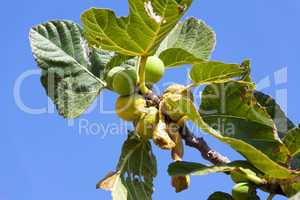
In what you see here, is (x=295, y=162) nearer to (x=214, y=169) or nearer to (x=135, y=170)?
(x=214, y=169)

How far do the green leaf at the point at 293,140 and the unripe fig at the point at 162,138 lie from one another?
1.06 feet

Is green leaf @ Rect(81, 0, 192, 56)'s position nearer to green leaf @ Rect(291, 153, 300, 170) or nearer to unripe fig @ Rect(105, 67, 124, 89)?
unripe fig @ Rect(105, 67, 124, 89)

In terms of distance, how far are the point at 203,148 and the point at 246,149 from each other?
0.51ft

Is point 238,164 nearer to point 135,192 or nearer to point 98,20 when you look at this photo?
point 135,192

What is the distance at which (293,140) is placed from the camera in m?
1.45

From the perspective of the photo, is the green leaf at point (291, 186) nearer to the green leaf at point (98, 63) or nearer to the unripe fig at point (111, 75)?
the unripe fig at point (111, 75)

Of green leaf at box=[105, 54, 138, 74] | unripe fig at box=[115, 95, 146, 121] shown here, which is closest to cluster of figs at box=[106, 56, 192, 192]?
unripe fig at box=[115, 95, 146, 121]

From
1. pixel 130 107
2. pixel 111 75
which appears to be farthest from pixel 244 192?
pixel 111 75

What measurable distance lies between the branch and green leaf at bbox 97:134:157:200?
0.15 metres

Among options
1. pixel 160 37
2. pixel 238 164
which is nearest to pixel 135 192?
pixel 238 164

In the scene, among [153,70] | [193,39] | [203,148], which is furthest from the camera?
[193,39]

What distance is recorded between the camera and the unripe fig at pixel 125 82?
4.80ft

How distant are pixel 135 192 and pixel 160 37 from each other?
0.42 metres

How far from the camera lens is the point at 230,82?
4.94 feet
